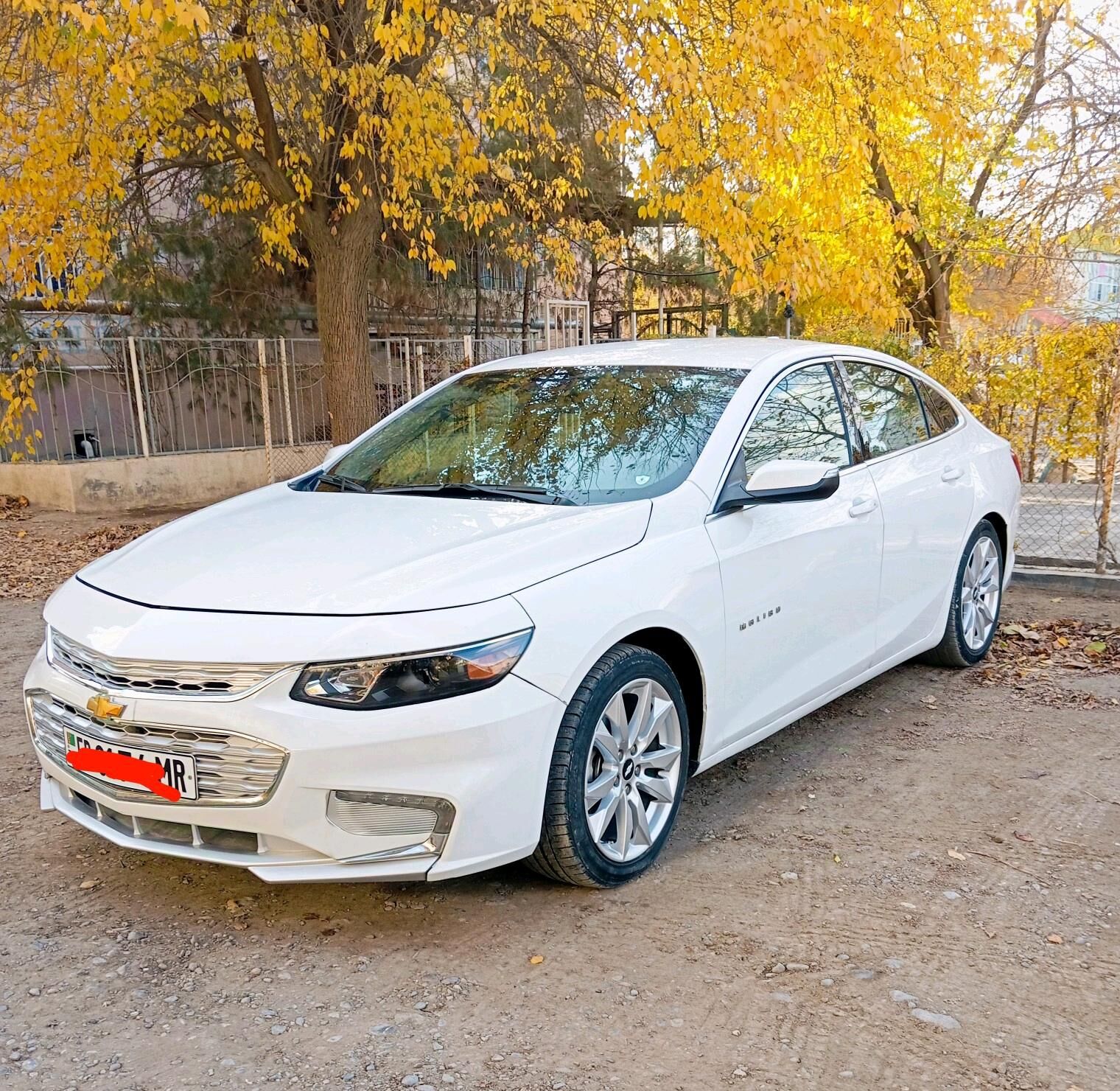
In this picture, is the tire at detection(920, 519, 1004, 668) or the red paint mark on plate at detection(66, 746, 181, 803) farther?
the tire at detection(920, 519, 1004, 668)

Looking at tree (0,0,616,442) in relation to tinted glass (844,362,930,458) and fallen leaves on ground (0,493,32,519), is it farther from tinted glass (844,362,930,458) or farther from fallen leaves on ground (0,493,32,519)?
tinted glass (844,362,930,458)

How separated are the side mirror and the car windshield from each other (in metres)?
0.18

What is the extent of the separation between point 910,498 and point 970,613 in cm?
109

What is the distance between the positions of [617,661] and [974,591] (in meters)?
2.97

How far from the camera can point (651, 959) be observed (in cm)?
278

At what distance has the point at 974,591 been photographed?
523 cm

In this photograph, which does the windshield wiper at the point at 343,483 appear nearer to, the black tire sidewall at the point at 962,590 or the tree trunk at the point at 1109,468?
the black tire sidewall at the point at 962,590

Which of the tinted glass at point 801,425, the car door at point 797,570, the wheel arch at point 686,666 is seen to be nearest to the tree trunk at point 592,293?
the tinted glass at point 801,425

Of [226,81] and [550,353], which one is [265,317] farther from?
[550,353]

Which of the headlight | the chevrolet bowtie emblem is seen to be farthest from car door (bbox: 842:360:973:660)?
the chevrolet bowtie emblem

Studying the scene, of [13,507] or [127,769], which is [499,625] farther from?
[13,507]

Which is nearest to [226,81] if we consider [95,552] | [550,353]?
[95,552]

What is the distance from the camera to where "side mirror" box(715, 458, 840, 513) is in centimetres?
348

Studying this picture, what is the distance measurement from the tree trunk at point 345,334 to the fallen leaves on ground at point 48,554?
230 centimetres
